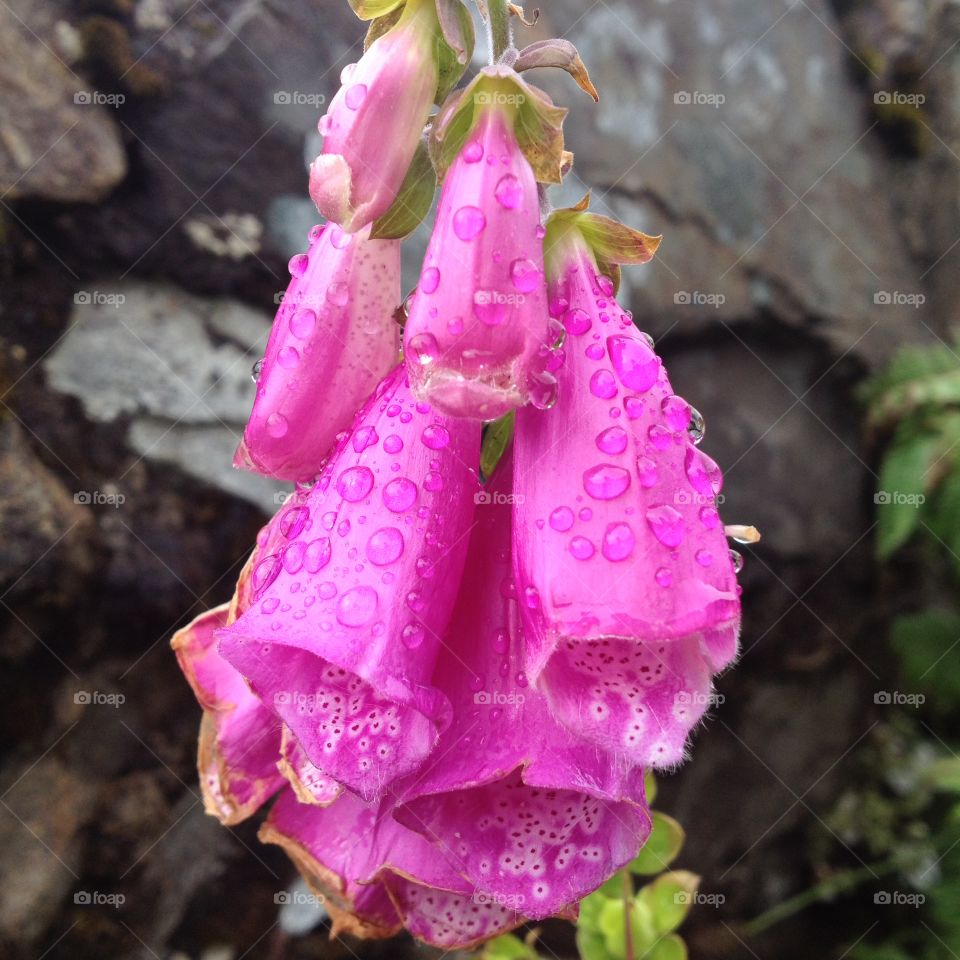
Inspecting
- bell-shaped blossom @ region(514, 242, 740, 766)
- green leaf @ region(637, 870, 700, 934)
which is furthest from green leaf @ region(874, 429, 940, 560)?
bell-shaped blossom @ region(514, 242, 740, 766)

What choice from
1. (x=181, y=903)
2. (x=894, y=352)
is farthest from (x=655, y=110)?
(x=181, y=903)

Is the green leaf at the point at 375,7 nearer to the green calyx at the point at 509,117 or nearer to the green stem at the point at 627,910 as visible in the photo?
the green calyx at the point at 509,117

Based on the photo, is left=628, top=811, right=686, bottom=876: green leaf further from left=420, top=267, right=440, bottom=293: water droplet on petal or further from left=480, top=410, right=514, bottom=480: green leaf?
left=420, top=267, right=440, bottom=293: water droplet on petal

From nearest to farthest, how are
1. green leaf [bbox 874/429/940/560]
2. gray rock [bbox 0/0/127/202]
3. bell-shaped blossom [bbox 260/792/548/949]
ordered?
bell-shaped blossom [bbox 260/792/548/949] < gray rock [bbox 0/0/127/202] < green leaf [bbox 874/429/940/560]

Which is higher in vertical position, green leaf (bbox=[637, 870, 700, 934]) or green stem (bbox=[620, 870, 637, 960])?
green stem (bbox=[620, 870, 637, 960])

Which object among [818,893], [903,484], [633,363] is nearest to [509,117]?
[633,363]

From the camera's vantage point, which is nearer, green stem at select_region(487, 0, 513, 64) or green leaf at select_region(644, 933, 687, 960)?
green stem at select_region(487, 0, 513, 64)

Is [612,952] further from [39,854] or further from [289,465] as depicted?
[39,854]
